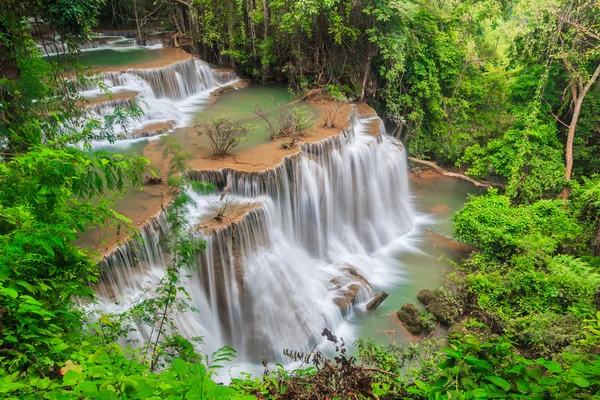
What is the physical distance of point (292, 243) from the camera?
30.3 ft

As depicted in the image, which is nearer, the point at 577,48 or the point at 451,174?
the point at 577,48

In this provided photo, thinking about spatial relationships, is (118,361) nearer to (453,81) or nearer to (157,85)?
(157,85)

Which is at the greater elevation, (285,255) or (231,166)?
(231,166)

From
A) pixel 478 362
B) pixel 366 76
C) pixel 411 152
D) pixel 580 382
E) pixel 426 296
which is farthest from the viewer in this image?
pixel 411 152

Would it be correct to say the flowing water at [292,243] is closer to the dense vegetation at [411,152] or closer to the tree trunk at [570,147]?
the dense vegetation at [411,152]

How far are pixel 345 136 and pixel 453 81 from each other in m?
6.86

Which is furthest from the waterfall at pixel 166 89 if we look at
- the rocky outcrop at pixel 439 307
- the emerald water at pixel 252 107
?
the rocky outcrop at pixel 439 307

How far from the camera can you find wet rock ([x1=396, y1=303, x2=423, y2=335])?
26.6ft

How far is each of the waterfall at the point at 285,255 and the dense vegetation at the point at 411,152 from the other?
63 centimetres

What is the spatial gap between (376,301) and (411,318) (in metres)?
0.84

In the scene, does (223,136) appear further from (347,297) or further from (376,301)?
(376,301)

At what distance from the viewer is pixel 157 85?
12.6 metres

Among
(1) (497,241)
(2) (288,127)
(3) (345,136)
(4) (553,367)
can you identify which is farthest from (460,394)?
(3) (345,136)

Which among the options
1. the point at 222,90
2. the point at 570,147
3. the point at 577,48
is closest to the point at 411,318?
the point at 570,147
